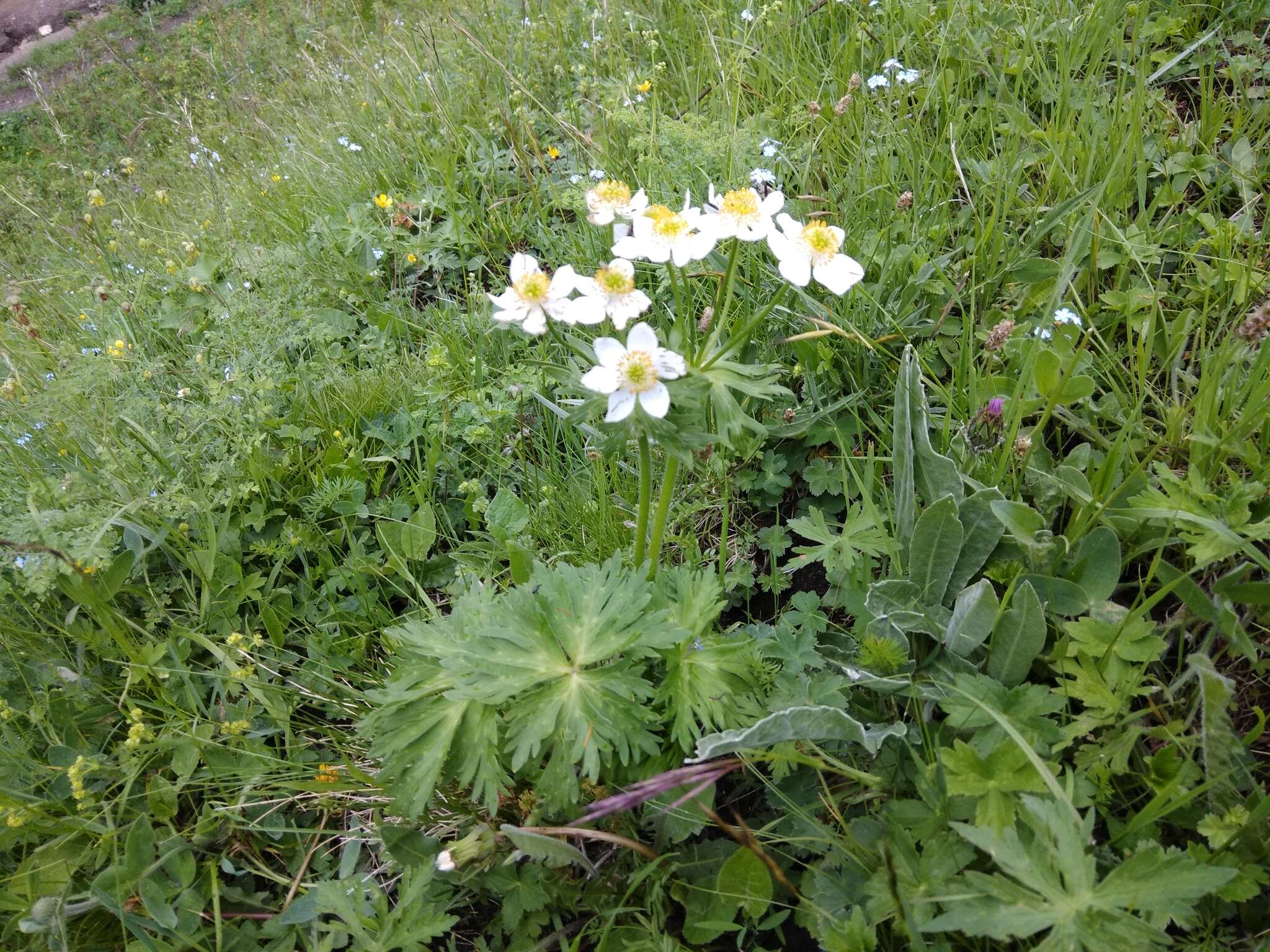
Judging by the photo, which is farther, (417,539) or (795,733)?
(417,539)

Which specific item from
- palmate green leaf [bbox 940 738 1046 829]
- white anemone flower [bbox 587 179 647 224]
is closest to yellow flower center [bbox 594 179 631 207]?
white anemone flower [bbox 587 179 647 224]

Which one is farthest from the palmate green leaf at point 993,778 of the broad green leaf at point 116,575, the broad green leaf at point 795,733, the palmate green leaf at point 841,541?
the broad green leaf at point 116,575

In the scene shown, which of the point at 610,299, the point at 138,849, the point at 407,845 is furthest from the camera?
the point at 138,849

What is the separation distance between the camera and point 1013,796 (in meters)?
1.35

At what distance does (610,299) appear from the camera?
143cm

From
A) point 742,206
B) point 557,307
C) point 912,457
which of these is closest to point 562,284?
point 557,307

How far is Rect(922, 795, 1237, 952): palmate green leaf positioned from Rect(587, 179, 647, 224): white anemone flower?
131cm

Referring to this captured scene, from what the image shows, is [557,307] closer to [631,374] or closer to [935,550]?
[631,374]

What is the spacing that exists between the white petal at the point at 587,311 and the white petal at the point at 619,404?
15cm

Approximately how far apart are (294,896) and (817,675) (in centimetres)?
136

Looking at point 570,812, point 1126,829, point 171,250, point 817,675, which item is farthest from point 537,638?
point 171,250

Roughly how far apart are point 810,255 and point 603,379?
1.61 ft

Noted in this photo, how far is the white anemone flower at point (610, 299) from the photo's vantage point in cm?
140

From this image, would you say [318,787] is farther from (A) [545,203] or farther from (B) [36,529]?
(A) [545,203]
